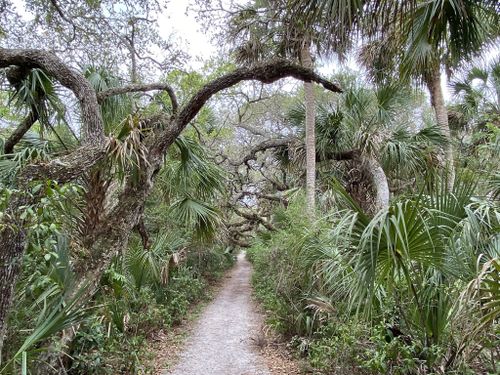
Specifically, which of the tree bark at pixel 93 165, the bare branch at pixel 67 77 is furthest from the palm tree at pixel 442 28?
the bare branch at pixel 67 77

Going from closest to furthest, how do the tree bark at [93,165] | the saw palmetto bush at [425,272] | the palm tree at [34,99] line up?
the saw palmetto bush at [425,272] < the tree bark at [93,165] < the palm tree at [34,99]

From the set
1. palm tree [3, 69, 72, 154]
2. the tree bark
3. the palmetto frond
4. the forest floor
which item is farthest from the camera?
the palmetto frond

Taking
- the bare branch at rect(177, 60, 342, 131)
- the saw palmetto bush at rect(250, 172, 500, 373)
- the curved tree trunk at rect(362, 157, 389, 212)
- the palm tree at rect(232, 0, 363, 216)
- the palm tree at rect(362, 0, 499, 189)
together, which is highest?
the palm tree at rect(232, 0, 363, 216)

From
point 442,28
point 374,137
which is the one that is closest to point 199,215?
point 442,28

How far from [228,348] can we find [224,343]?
346 millimetres

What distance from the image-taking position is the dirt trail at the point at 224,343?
18.1 ft

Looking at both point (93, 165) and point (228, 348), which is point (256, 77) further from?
point (228, 348)

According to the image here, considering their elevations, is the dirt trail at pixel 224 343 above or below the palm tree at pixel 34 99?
below

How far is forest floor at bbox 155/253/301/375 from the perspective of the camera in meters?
5.46

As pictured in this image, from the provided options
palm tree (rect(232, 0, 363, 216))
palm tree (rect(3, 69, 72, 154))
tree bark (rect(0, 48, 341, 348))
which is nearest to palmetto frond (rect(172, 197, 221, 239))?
tree bark (rect(0, 48, 341, 348))

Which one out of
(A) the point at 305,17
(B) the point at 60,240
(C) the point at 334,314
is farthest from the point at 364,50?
(B) the point at 60,240

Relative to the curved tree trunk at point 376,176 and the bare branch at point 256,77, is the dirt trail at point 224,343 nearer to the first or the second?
the bare branch at point 256,77

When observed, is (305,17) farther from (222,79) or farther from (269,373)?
(269,373)

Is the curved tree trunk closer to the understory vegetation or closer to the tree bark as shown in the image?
the understory vegetation
